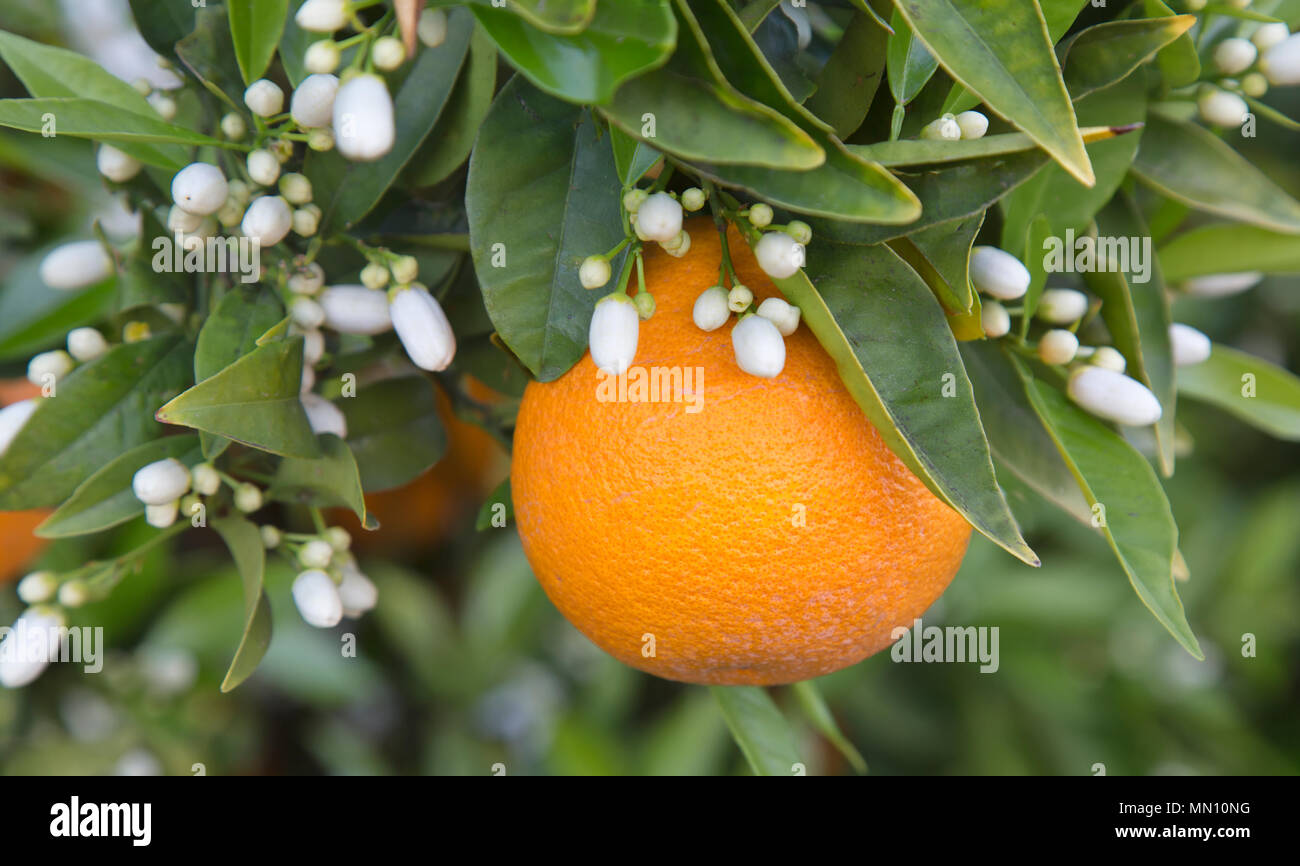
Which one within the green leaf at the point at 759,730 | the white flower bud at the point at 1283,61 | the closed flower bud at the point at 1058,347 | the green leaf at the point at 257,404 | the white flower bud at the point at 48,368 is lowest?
the green leaf at the point at 759,730

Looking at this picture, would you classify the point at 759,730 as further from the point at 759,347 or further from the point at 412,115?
the point at 412,115

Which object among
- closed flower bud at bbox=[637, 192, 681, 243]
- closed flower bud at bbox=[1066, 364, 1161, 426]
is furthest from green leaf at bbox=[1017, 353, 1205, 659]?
closed flower bud at bbox=[637, 192, 681, 243]

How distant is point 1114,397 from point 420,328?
385mm

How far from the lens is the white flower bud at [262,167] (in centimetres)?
52

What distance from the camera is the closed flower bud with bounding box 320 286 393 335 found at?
562mm

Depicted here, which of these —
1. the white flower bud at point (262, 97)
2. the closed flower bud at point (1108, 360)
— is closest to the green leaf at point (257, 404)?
the white flower bud at point (262, 97)

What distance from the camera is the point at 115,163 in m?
0.58

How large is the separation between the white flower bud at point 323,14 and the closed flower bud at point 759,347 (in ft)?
0.75

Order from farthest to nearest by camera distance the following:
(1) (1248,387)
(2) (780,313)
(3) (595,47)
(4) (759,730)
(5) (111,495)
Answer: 1. (1) (1248,387)
2. (4) (759,730)
3. (5) (111,495)
4. (2) (780,313)
5. (3) (595,47)

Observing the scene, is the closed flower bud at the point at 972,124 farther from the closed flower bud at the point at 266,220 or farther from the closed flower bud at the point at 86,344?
the closed flower bud at the point at 86,344

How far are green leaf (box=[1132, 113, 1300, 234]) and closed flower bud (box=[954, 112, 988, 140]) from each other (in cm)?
24

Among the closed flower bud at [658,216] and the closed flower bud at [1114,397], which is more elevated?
the closed flower bud at [658,216]

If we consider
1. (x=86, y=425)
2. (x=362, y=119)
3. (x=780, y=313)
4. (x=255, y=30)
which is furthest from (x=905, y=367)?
(x=86, y=425)

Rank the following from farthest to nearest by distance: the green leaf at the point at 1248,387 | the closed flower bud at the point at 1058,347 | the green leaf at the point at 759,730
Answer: the green leaf at the point at 1248,387 < the green leaf at the point at 759,730 < the closed flower bud at the point at 1058,347
